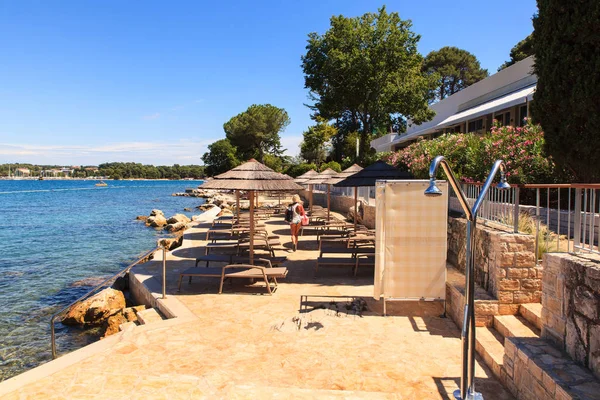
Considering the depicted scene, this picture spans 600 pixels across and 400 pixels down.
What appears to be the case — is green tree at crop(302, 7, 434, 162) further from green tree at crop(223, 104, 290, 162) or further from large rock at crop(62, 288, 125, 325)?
green tree at crop(223, 104, 290, 162)

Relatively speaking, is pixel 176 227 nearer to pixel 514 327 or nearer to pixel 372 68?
pixel 372 68

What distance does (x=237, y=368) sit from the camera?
4570mm

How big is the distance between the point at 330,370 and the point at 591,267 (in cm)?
266

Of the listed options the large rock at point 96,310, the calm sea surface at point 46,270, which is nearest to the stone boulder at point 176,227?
the calm sea surface at point 46,270

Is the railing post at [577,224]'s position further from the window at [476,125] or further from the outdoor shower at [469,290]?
the window at [476,125]

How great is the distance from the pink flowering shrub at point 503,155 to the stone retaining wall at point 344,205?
10.6 ft

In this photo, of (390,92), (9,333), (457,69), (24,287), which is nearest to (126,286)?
(9,333)

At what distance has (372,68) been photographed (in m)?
26.0

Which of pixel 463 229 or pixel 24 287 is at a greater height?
pixel 463 229

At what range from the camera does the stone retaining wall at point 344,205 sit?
15.5 metres

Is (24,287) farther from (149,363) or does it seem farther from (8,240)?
(8,240)

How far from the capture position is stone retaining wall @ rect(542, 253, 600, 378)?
3.26 metres

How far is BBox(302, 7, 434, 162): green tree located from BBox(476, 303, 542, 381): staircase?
73.7 ft

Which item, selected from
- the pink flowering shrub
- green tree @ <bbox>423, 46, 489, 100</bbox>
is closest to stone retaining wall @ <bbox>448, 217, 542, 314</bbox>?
the pink flowering shrub
